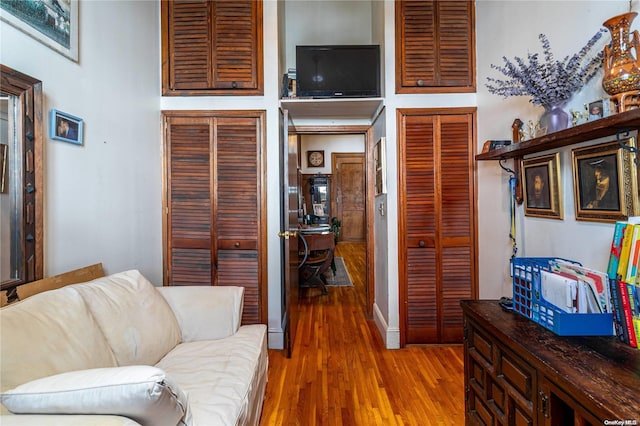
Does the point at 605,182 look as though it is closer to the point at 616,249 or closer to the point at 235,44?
the point at 616,249

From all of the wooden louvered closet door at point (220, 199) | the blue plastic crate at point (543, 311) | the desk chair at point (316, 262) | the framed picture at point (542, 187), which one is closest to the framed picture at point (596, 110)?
the framed picture at point (542, 187)

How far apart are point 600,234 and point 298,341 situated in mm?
2291

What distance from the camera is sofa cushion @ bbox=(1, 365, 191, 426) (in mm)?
828

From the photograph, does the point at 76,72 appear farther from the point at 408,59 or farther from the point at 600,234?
the point at 600,234

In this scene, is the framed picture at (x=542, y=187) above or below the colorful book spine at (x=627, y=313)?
above

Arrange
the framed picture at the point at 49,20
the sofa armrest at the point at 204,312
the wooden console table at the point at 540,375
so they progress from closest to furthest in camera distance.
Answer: the wooden console table at the point at 540,375 < the framed picture at the point at 49,20 < the sofa armrest at the point at 204,312

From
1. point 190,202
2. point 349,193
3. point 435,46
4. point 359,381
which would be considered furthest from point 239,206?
point 349,193

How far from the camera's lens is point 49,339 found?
107 centimetres

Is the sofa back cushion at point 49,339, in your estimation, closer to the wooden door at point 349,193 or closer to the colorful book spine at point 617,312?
the colorful book spine at point 617,312

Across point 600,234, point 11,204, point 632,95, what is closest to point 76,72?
point 11,204

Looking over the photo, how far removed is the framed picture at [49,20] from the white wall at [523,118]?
2.51 m

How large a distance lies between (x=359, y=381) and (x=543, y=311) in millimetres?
1357

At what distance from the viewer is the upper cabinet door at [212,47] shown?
2.62 metres

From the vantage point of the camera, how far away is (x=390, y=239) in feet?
8.66
